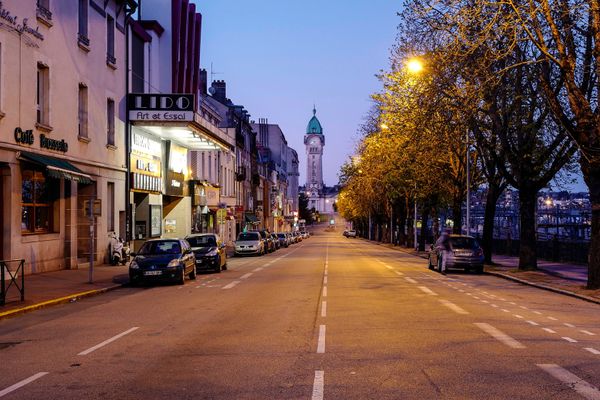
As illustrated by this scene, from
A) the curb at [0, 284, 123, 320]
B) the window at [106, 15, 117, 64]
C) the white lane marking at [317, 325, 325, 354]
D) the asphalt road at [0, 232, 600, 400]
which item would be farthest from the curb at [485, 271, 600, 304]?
the window at [106, 15, 117, 64]

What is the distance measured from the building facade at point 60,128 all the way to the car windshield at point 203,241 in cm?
397

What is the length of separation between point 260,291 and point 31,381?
11862 mm

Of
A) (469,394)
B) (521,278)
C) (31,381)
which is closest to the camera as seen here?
(469,394)

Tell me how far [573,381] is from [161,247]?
17.5m

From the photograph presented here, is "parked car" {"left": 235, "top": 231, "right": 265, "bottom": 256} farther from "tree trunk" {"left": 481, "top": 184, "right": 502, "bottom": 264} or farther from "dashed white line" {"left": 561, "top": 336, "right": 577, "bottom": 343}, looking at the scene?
"dashed white line" {"left": 561, "top": 336, "right": 577, "bottom": 343}

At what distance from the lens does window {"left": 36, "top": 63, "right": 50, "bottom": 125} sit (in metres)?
23.8

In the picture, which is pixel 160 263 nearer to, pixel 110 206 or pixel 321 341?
pixel 110 206

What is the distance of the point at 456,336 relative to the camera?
11.0 m

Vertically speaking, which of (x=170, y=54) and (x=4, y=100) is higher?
(x=170, y=54)

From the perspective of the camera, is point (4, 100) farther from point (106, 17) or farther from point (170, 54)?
point (170, 54)

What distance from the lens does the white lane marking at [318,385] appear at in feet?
22.6

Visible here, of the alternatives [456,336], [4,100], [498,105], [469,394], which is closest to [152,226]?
[4,100]

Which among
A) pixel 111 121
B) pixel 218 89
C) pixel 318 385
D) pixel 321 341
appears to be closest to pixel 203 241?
pixel 111 121

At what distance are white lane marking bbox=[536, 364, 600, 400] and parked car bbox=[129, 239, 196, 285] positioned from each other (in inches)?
597
